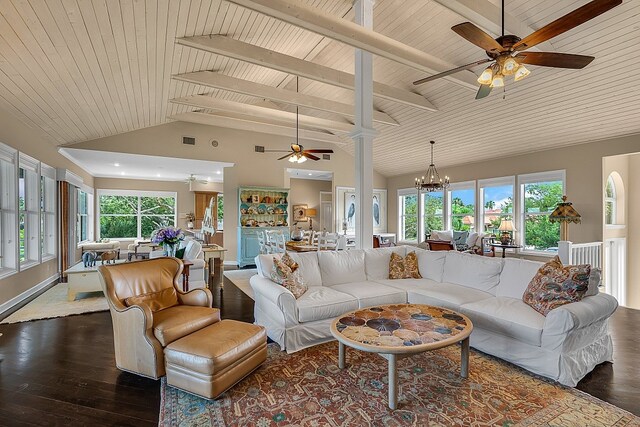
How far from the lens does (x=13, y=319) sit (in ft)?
12.8

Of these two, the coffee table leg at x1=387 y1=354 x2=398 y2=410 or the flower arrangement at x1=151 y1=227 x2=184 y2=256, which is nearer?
the coffee table leg at x1=387 y1=354 x2=398 y2=410

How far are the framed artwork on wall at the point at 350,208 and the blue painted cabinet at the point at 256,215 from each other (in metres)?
1.92

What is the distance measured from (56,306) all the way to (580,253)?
8.06m

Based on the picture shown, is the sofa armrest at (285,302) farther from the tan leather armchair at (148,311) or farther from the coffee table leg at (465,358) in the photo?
the coffee table leg at (465,358)

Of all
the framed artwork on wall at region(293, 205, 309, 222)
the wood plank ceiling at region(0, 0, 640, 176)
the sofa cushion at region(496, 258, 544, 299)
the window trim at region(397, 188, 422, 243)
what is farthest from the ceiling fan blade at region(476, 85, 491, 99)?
the framed artwork on wall at region(293, 205, 309, 222)

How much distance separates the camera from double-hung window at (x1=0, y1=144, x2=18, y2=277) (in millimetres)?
4402

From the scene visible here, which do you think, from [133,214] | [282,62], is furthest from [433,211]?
[133,214]

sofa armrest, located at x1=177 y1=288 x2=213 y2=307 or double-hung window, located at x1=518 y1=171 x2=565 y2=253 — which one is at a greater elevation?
double-hung window, located at x1=518 y1=171 x2=565 y2=253

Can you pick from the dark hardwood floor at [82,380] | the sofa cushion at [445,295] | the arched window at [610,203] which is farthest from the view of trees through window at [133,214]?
the arched window at [610,203]

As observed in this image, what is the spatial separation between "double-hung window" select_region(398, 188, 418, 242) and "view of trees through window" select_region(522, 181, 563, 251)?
3.13 metres

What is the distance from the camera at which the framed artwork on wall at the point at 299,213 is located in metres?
11.3

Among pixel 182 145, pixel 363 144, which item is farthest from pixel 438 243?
pixel 182 145

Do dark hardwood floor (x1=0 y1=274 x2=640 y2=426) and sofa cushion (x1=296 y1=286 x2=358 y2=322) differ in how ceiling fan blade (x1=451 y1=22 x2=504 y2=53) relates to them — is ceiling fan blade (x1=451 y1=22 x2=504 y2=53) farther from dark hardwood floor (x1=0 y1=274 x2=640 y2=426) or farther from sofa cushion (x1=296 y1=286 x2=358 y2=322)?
dark hardwood floor (x1=0 y1=274 x2=640 y2=426)

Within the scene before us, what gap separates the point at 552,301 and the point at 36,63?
5.53 meters
